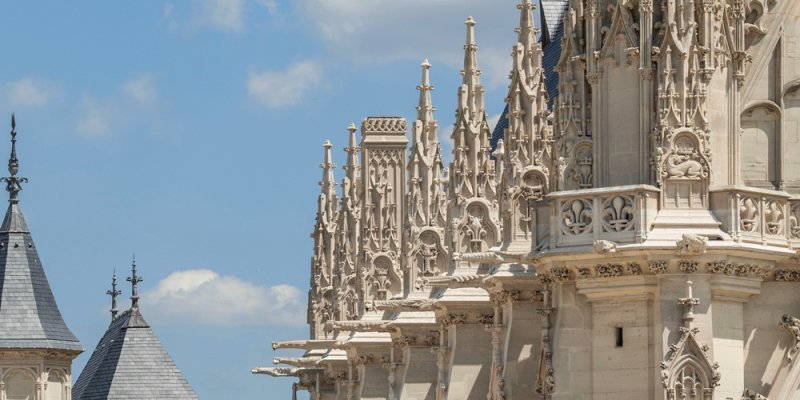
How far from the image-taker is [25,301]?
113 m

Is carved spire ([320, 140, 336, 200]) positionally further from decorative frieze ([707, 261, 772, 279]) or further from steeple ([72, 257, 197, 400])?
decorative frieze ([707, 261, 772, 279])

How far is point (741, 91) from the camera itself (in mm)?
53500

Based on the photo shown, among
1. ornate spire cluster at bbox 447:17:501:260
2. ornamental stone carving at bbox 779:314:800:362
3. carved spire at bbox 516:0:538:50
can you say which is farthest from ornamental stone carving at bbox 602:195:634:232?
ornate spire cluster at bbox 447:17:501:260

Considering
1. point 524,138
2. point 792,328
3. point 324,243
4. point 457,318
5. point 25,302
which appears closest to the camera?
point 792,328

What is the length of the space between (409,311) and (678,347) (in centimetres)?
2943

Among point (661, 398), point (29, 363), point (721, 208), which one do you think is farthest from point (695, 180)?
point (29, 363)

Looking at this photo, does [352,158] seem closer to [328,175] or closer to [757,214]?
[328,175]

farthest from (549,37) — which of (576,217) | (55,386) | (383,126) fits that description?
(55,386)

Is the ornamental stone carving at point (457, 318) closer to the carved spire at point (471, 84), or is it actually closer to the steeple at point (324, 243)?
the carved spire at point (471, 84)

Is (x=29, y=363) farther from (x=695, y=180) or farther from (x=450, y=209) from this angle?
(x=695, y=180)

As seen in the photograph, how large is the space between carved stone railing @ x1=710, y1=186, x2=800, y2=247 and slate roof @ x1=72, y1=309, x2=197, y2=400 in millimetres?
68114

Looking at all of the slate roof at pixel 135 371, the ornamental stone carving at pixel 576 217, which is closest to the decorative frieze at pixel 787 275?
the ornamental stone carving at pixel 576 217

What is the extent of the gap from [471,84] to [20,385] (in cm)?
4327

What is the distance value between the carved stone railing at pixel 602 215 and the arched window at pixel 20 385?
60.3m
